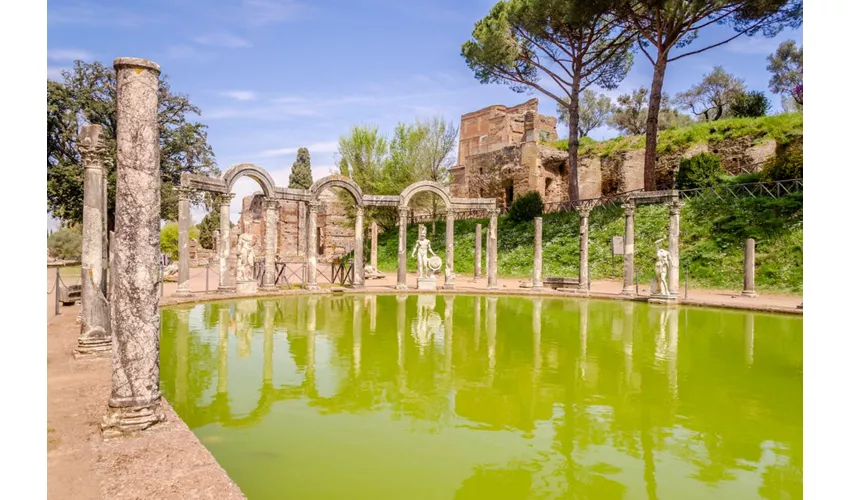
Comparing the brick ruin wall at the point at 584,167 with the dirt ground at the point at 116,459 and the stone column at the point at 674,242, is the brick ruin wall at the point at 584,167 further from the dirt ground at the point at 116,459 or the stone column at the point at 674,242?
the dirt ground at the point at 116,459

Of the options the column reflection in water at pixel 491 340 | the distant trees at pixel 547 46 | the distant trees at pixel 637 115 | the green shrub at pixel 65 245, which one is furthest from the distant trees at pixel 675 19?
the green shrub at pixel 65 245

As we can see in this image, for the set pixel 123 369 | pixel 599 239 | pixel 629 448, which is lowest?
pixel 629 448

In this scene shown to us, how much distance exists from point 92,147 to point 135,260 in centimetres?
355

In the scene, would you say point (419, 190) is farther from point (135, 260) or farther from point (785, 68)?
point (785, 68)

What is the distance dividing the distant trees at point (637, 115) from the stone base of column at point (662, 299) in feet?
123

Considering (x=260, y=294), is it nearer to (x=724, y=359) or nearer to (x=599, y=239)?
(x=724, y=359)

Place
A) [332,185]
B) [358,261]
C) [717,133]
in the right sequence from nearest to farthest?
[358,261] → [332,185] → [717,133]

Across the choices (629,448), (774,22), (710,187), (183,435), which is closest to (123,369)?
(183,435)

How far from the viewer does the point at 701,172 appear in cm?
2428

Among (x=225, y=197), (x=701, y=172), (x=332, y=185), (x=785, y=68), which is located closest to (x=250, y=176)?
(x=225, y=197)

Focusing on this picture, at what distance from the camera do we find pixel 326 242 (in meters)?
34.4

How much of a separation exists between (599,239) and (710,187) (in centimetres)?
544

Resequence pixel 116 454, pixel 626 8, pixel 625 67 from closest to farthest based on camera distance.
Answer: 1. pixel 116 454
2. pixel 626 8
3. pixel 625 67

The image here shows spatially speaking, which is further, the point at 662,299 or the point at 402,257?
the point at 402,257
